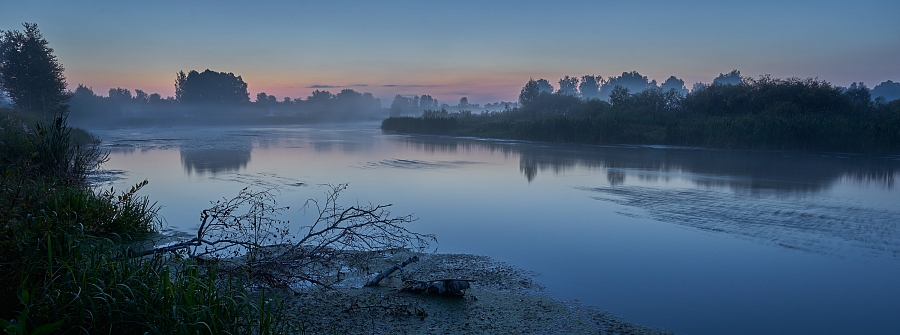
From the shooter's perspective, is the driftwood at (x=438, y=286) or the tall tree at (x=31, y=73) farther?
the tall tree at (x=31, y=73)

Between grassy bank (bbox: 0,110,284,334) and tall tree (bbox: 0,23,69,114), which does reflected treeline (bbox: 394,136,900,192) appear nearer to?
grassy bank (bbox: 0,110,284,334)

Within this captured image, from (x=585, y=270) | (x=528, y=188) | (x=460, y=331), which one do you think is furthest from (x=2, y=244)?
(x=528, y=188)

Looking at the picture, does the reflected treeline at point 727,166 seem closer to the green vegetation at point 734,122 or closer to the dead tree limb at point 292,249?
the green vegetation at point 734,122

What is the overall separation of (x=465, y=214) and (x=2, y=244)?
661cm

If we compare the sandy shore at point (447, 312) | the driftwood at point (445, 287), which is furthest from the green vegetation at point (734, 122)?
the driftwood at point (445, 287)

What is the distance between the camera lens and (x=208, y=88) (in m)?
106

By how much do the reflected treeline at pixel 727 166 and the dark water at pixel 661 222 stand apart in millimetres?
78

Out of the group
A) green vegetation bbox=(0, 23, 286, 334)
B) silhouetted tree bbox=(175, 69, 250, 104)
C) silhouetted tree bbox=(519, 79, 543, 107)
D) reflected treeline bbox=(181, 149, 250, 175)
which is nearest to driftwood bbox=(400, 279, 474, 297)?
green vegetation bbox=(0, 23, 286, 334)

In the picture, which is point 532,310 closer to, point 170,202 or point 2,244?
point 2,244

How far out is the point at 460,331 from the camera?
13.7 ft

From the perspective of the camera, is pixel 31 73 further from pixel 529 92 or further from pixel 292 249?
pixel 529 92

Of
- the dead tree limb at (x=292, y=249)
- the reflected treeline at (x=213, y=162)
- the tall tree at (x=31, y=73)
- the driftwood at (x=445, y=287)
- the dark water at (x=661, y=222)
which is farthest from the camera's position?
the tall tree at (x=31, y=73)

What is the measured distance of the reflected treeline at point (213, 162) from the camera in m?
16.0

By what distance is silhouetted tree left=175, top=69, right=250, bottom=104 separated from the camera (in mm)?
106250
